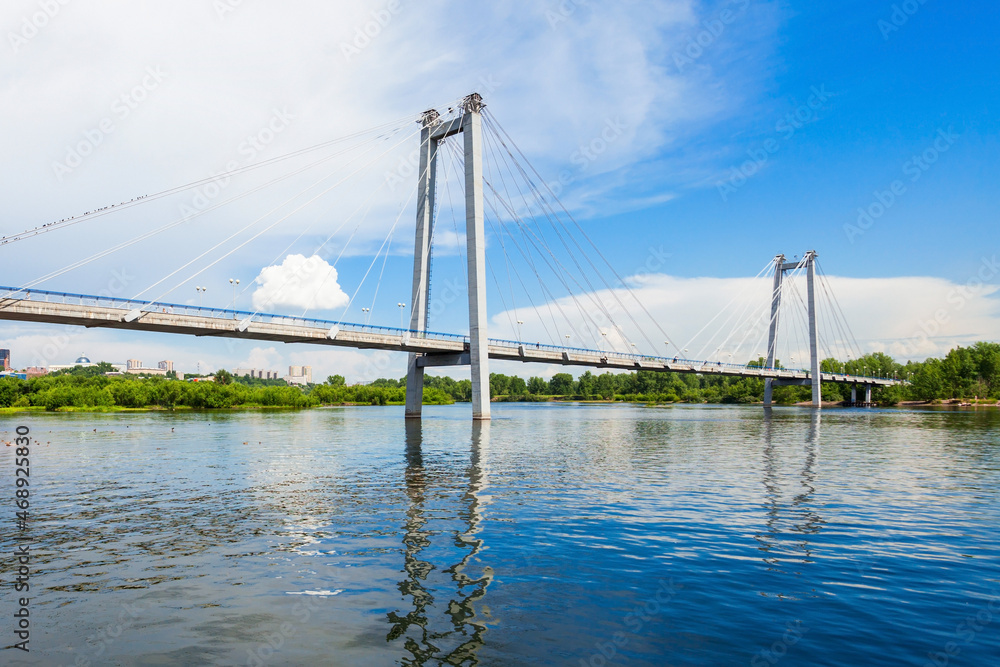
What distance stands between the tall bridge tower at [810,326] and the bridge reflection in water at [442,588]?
12209cm

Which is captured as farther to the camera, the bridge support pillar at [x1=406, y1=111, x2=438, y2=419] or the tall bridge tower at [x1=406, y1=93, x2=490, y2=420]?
the bridge support pillar at [x1=406, y1=111, x2=438, y2=419]

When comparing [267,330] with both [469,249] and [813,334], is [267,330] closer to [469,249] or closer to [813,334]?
[469,249]

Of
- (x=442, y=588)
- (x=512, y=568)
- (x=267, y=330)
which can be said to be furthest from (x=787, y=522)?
(x=267, y=330)

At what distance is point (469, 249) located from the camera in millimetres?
63750

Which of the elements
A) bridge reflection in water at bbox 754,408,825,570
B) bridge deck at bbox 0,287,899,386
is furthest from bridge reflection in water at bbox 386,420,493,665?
bridge deck at bbox 0,287,899,386

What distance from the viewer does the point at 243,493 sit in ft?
71.4

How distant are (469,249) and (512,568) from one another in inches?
2107

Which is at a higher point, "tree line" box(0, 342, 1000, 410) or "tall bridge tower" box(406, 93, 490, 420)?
"tall bridge tower" box(406, 93, 490, 420)

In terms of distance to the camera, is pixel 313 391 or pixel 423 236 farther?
pixel 313 391

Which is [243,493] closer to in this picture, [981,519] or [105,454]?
[105,454]

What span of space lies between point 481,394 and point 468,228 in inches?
709

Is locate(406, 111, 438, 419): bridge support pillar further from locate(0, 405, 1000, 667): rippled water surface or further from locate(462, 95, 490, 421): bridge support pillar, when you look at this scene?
locate(0, 405, 1000, 667): rippled water surface

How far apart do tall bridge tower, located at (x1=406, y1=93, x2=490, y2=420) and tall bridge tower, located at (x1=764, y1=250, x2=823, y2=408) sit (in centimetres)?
8133

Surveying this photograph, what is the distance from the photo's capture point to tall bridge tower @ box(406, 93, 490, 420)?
63.8 m
